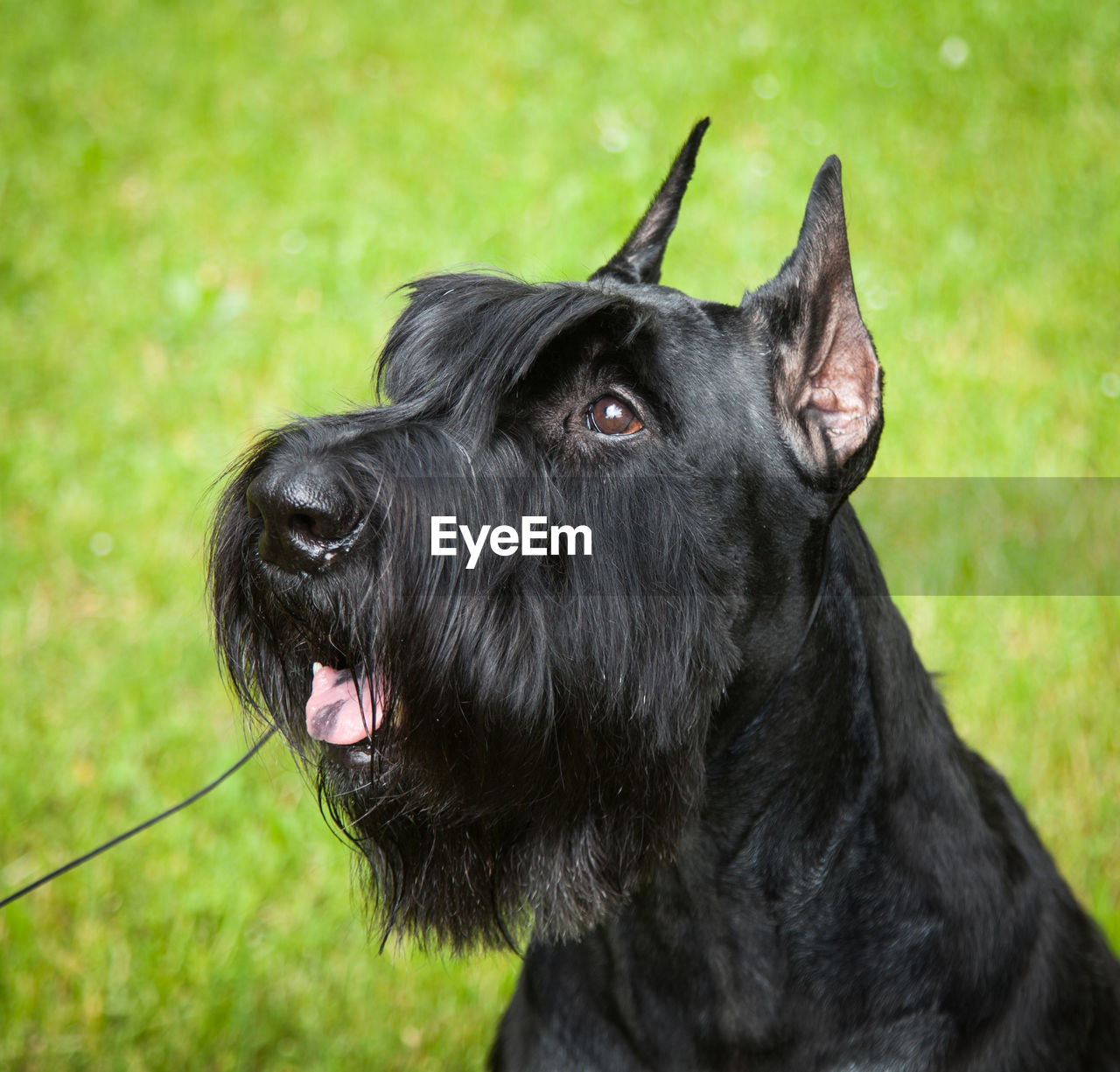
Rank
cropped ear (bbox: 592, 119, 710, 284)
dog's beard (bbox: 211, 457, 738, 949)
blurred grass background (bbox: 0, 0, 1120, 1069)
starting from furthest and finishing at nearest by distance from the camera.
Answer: blurred grass background (bbox: 0, 0, 1120, 1069) → cropped ear (bbox: 592, 119, 710, 284) → dog's beard (bbox: 211, 457, 738, 949)

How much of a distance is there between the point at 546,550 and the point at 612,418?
0.26 meters

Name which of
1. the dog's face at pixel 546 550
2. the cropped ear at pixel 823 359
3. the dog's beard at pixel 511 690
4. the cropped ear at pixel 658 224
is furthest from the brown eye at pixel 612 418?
the cropped ear at pixel 658 224

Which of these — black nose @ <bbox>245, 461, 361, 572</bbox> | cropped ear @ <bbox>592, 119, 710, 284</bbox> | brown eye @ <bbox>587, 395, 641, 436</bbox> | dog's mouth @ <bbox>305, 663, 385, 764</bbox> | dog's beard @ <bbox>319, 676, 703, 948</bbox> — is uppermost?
cropped ear @ <bbox>592, 119, 710, 284</bbox>

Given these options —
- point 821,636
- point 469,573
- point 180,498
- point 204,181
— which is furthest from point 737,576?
point 204,181

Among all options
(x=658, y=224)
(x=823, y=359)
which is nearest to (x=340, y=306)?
(x=658, y=224)

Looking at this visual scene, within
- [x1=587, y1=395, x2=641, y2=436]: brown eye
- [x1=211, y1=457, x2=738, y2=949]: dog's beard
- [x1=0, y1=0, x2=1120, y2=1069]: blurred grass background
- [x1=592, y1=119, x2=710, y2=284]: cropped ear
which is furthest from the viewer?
[x1=0, y1=0, x2=1120, y2=1069]: blurred grass background

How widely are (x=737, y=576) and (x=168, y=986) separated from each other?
7.35 feet

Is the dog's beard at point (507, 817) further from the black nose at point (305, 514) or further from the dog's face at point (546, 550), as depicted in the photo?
the black nose at point (305, 514)

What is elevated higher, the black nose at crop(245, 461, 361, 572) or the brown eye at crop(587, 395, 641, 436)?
the brown eye at crop(587, 395, 641, 436)

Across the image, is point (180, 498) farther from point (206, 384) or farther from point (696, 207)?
point (696, 207)

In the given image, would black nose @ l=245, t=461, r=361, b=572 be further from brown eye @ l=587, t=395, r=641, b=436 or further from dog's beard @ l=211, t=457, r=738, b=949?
brown eye @ l=587, t=395, r=641, b=436

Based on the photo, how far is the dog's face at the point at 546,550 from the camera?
1.86 meters

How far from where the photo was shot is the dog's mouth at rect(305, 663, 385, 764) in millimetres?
2014

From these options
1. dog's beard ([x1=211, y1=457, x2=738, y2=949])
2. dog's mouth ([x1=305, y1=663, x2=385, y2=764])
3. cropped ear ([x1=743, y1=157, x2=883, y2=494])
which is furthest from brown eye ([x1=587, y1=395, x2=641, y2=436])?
dog's mouth ([x1=305, y1=663, x2=385, y2=764])
